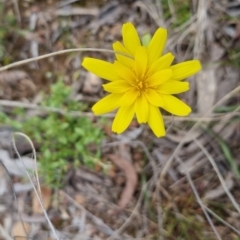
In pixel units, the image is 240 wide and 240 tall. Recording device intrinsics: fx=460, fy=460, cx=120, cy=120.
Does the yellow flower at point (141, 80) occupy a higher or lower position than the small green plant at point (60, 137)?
higher

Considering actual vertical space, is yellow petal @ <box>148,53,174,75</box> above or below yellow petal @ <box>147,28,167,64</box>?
below

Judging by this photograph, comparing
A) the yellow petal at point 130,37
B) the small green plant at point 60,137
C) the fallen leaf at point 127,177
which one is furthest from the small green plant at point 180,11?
the yellow petal at point 130,37

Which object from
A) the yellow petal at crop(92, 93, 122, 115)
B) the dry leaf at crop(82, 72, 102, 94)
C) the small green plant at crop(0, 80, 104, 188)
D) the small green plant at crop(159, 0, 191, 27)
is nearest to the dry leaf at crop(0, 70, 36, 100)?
the small green plant at crop(0, 80, 104, 188)

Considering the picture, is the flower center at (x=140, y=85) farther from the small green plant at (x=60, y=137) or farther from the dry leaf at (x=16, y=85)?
the dry leaf at (x=16, y=85)

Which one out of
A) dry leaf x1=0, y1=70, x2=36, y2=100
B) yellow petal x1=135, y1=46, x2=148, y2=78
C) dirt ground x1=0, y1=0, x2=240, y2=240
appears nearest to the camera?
yellow petal x1=135, y1=46, x2=148, y2=78

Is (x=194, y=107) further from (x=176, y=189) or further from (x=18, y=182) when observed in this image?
(x=18, y=182)

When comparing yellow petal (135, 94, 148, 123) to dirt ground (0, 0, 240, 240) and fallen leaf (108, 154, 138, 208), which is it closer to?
dirt ground (0, 0, 240, 240)
